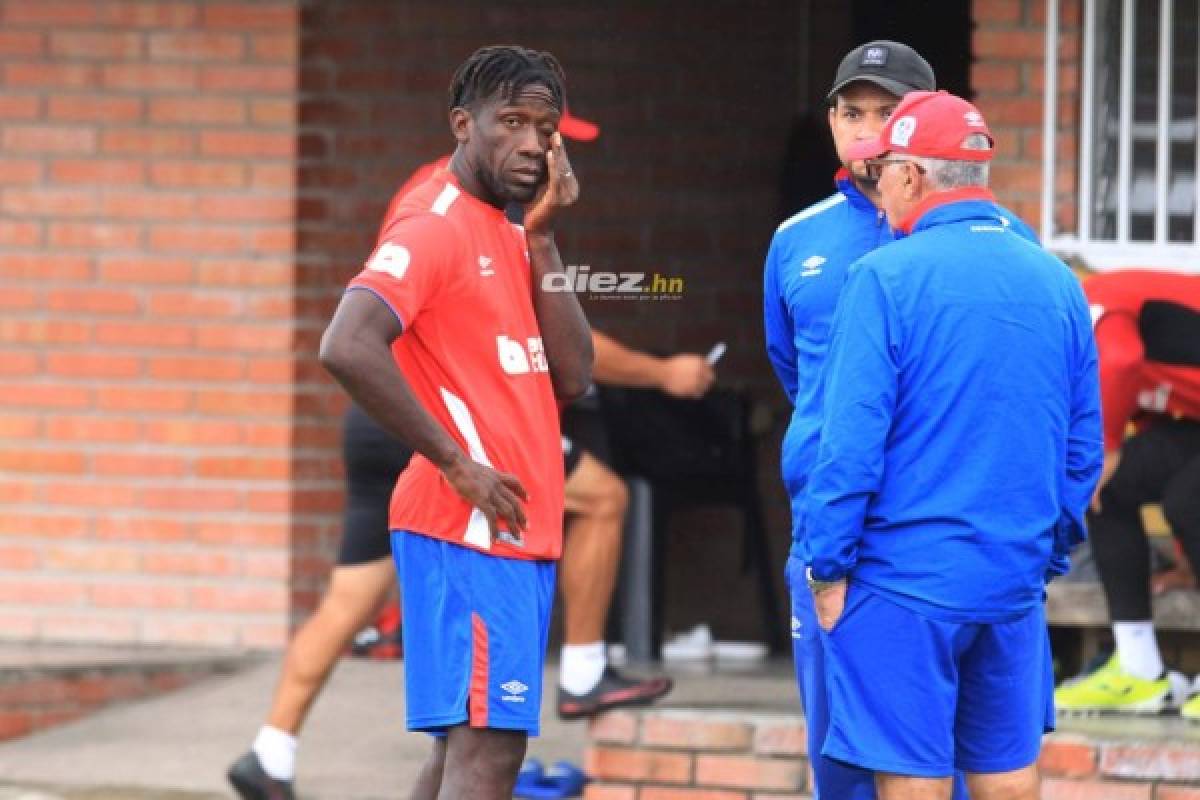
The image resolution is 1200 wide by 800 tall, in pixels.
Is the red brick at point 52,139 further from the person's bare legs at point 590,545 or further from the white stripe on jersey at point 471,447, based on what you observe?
the white stripe on jersey at point 471,447

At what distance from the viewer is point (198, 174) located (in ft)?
27.2

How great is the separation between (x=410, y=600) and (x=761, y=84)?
457 cm

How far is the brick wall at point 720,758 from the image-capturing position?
6.08 metres

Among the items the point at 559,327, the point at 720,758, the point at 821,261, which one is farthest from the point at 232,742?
the point at 821,261

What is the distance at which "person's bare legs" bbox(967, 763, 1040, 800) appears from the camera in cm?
469

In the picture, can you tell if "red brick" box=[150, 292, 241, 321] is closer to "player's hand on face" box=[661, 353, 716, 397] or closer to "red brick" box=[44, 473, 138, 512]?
"red brick" box=[44, 473, 138, 512]

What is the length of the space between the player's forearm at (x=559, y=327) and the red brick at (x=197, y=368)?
3447 millimetres

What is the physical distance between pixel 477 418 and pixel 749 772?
6.20ft

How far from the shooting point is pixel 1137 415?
6.78 meters

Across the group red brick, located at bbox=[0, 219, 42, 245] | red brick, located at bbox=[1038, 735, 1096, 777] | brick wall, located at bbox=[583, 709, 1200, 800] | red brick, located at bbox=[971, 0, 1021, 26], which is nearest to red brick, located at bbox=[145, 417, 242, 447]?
red brick, located at bbox=[0, 219, 42, 245]

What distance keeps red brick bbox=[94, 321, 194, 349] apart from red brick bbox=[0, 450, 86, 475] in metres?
0.41

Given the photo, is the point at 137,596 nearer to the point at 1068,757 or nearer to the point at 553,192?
the point at 1068,757

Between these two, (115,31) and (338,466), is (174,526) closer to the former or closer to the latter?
(338,466)

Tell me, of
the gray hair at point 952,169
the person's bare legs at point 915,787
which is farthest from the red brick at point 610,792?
the gray hair at point 952,169
